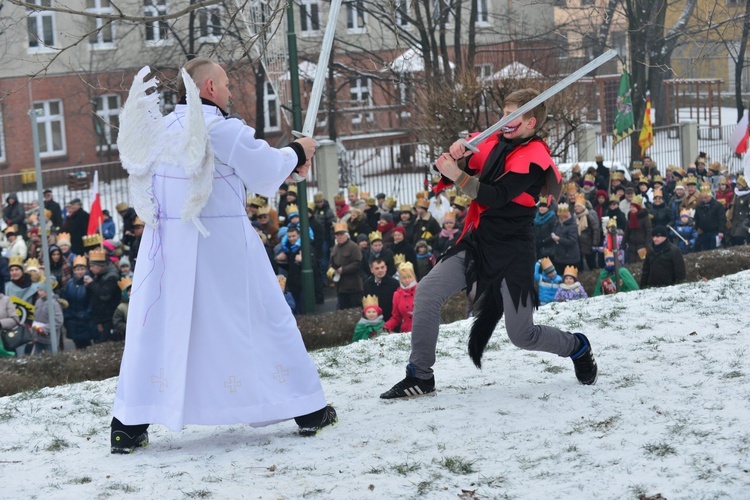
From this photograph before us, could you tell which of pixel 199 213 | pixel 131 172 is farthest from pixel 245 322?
pixel 131 172

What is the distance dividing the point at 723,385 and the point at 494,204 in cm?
148

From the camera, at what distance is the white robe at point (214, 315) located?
5.15 metres

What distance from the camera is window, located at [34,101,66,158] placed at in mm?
29750

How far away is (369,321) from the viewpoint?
1022 centimetres

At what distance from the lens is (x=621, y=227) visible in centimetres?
1509

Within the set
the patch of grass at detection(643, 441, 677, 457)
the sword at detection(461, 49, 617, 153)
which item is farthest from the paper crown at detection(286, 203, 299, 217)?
the patch of grass at detection(643, 441, 677, 457)

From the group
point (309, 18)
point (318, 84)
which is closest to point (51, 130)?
point (309, 18)

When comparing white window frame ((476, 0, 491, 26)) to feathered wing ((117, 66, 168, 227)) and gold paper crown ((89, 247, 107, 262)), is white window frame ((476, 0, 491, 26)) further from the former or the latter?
feathered wing ((117, 66, 168, 227))

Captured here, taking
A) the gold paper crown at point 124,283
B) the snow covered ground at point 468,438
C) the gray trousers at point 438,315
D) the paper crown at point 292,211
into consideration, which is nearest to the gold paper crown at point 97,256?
the gold paper crown at point 124,283

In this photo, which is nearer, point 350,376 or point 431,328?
point 431,328

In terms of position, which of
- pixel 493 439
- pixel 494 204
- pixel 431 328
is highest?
pixel 494 204

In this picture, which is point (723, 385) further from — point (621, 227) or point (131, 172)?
point (621, 227)

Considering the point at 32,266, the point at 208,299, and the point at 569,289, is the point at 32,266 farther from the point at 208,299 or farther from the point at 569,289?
the point at 208,299

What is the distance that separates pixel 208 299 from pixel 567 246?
28.9 feet
